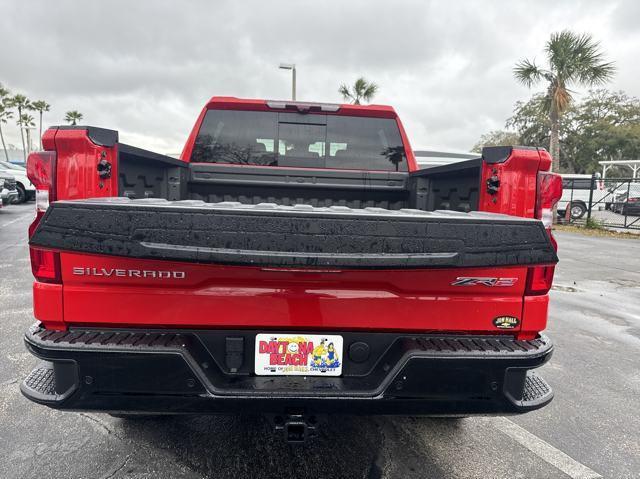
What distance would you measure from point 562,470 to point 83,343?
252 cm

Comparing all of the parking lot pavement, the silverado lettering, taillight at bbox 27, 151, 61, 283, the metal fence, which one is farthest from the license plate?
the metal fence

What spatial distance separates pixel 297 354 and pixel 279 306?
227 mm

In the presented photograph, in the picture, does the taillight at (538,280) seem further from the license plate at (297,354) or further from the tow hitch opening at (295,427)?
the tow hitch opening at (295,427)

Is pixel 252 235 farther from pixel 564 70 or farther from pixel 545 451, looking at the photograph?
pixel 564 70

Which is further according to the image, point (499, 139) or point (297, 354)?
point (499, 139)

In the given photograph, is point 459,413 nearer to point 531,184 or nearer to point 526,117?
point 531,184

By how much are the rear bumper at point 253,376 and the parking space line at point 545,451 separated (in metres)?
0.82

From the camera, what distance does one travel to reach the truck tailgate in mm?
1454

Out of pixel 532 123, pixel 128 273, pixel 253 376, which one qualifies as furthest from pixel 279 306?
pixel 532 123

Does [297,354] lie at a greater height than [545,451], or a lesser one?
greater

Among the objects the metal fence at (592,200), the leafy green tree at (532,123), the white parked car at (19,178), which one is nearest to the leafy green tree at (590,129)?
the leafy green tree at (532,123)

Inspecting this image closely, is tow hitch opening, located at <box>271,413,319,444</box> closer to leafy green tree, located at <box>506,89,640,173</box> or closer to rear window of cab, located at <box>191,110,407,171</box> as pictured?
rear window of cab, located at <box>191,110,407,171</box>

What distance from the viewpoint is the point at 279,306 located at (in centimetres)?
175

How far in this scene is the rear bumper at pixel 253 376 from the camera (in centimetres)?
168
